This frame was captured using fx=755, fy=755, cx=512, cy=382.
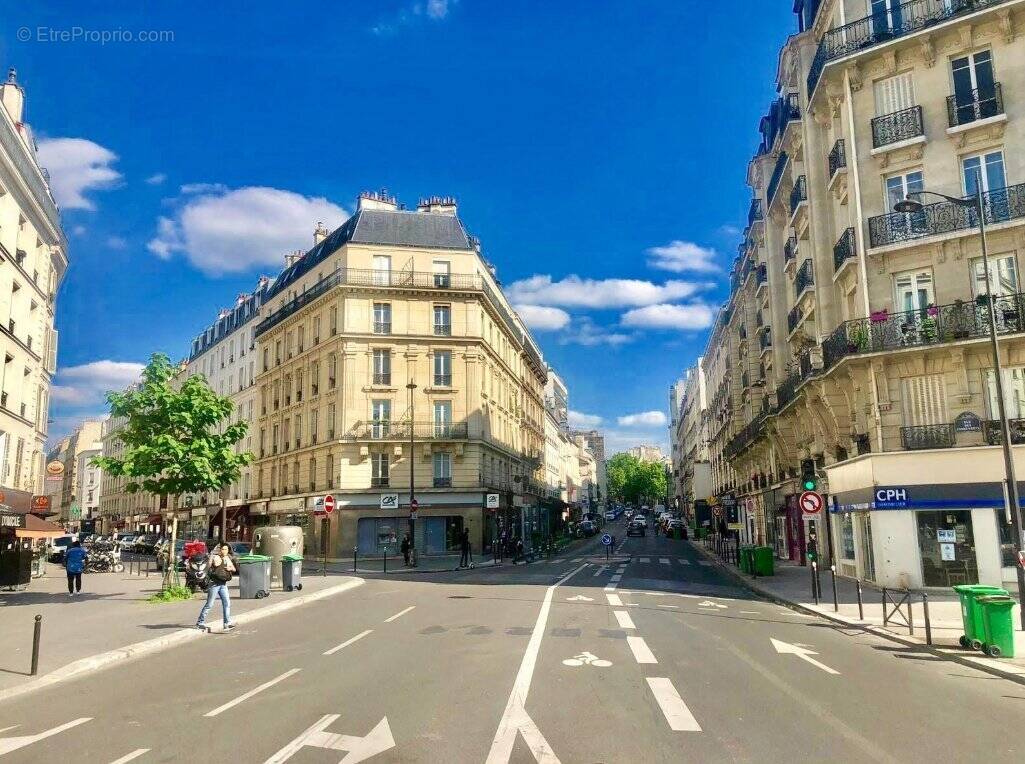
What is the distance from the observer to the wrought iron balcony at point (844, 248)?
910 inches

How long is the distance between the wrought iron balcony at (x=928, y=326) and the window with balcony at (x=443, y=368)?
2489 cm

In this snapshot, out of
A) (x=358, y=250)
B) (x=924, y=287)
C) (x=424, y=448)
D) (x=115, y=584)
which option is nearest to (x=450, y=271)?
(x=358, y=250)

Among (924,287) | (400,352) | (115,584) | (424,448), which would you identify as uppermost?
(400,352)

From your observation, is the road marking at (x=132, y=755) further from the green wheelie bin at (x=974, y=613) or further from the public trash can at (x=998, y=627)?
the public trash can at (x=998, y=627)

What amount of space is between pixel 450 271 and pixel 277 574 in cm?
2539

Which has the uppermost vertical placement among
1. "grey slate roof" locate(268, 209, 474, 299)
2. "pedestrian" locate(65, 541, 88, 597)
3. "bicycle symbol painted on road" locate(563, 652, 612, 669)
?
"grey slate roof" locate(268, 209, 474, 299)

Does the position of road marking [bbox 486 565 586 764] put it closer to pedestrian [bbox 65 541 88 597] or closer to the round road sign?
the round road sign

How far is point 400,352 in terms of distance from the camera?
4372cm

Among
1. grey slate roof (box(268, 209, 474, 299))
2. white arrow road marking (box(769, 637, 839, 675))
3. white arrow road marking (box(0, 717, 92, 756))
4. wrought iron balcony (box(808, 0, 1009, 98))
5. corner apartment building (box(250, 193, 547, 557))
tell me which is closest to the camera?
white arrow road marking (box(0, 717, 92, 756))

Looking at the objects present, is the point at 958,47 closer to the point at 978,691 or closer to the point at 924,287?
the point at 924,287

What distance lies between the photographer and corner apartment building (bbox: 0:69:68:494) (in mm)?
23656

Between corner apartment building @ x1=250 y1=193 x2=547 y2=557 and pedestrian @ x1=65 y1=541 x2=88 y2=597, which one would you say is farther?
corner apartment building @ x1=250 y1=193 x2=547 y2=557

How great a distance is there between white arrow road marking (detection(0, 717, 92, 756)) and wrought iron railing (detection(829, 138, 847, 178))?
24223 mm

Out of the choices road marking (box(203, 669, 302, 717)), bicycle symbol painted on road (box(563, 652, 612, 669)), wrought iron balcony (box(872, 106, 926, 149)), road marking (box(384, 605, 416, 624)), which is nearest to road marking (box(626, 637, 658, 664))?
bicycle symbol painted on road (box(563, 652, 612, 669))
